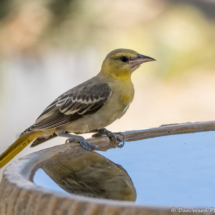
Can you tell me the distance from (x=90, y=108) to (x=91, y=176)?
134 centimetres

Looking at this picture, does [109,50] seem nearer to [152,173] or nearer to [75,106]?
[75,106]

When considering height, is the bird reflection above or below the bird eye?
below

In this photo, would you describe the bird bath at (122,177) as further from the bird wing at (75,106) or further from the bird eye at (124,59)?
the bird eye at (124,59)

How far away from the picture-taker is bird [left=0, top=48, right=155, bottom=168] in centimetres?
312

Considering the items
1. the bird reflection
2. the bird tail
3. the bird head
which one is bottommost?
the bird tail

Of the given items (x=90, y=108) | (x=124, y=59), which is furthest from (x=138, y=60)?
(x=90, y=108)

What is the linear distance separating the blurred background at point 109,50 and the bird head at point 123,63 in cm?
245

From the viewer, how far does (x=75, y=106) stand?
10.5ft

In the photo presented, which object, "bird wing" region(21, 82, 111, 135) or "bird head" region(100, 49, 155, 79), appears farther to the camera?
"bird head" region(100, 49, 155, 79)

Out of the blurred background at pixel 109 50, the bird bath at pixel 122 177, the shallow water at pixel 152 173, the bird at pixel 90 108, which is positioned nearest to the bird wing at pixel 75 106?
the bird at pixel 90 108

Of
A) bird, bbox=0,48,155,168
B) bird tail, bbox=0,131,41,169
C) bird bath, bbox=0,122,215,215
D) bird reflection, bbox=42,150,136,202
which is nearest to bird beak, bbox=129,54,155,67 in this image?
bird, bbox=0,48,155,168

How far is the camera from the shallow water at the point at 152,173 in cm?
156

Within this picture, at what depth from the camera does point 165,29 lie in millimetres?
6949

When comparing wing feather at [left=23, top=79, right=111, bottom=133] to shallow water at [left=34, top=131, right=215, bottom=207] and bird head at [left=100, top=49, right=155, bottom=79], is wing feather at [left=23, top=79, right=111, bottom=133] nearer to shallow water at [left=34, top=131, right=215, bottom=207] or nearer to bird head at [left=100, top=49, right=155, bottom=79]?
bird head at [left=100, top=49, right=155, bottom=79]
